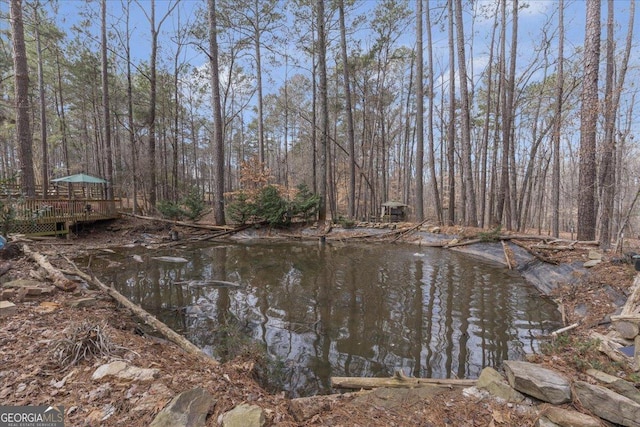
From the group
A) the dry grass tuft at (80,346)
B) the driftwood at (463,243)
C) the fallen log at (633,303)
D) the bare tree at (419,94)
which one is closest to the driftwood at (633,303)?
the fallen log at (633,303)

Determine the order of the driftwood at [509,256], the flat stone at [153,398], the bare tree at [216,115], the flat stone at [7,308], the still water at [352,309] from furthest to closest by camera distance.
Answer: the bare tree at [216,115], the driftwood at [509,256], the still water at [352,309], the flat stone at [7,308], the flat stone at [153,398]

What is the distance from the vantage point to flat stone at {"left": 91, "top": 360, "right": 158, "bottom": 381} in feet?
5.85

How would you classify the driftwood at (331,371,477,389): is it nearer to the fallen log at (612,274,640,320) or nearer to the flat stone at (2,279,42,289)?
the fallen log at (612,274,640,320)

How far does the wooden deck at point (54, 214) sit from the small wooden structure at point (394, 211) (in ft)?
41.3

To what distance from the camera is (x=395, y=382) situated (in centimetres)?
224

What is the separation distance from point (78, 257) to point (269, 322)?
6262 millimetres

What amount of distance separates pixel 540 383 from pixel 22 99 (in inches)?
500

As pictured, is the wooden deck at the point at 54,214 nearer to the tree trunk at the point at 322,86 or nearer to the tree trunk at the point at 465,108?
the tree trunk at the point at 322,86

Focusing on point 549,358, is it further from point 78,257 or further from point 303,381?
point 78,257

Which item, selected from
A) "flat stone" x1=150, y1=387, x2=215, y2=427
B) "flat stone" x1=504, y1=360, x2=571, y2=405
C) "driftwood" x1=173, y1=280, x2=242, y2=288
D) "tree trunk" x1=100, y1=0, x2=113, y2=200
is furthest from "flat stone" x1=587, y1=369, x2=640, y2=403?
"tree trunk" x1=100, y1=0, x2=113, y2=200

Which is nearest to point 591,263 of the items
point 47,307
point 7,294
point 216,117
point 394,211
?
point 47,307

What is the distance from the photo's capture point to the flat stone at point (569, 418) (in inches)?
62.1

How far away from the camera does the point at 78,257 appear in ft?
22.3

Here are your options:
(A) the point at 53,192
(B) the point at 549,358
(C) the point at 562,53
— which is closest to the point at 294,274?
(B) the point at 549,358
